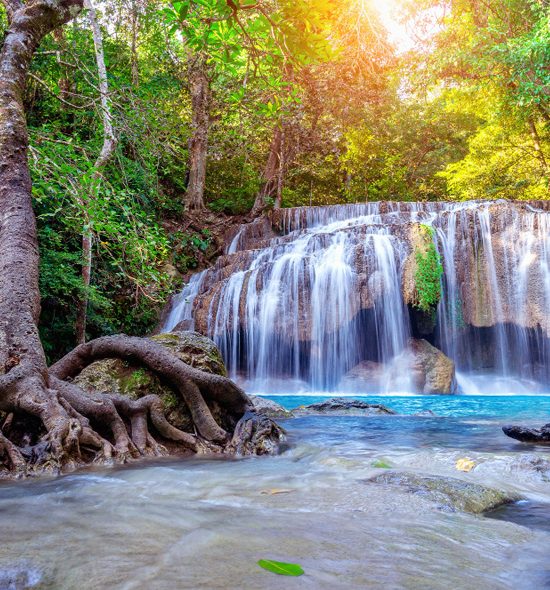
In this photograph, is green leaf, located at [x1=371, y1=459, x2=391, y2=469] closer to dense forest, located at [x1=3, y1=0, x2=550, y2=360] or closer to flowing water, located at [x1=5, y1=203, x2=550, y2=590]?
flowing water, located at [x1=5, y1=203, x2=550, y2=590]

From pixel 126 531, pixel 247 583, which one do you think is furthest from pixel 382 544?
pixel 126 531

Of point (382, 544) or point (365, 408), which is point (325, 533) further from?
point (365, 408)

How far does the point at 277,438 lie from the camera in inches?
194

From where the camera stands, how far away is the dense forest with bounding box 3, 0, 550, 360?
5.95 metres

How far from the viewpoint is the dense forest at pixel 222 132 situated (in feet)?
19.5

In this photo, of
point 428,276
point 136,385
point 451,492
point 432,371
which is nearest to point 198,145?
point 428,276

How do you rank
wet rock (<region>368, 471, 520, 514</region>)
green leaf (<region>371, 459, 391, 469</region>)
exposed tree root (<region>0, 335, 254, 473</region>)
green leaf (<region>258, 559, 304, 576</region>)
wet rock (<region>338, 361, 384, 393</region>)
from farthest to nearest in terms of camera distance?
wet rock (<region>338, 361, 384, 393</region>) → green leaf (<region>371, 459, 391, 469</region>) → exposed tree root (<region>0, 335, 254, 473</region>) → wet rock (<region>368, 471, 520, 514</region>) → green leaf (<region>258, 559, 304, 576</region>)

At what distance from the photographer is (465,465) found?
390 cm

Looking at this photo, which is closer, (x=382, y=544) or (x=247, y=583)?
(x=247, y=583)

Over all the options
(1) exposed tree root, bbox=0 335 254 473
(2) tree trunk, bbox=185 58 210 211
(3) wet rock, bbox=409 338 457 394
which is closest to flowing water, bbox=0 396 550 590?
(1) exposed tree root, bbox=0 335 254 473

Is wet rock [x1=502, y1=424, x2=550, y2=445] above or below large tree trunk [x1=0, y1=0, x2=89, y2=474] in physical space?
below

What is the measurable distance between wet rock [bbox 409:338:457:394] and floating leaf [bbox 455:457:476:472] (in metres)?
9.97

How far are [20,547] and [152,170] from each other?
6546mm

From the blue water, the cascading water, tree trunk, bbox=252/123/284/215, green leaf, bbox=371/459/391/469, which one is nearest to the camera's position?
green leaf, bbox=371/459/391/469
